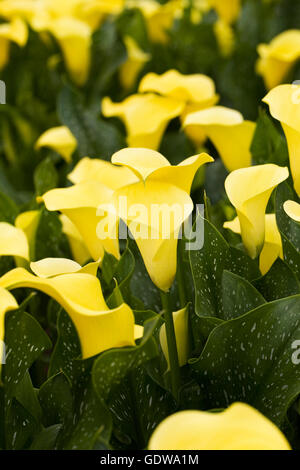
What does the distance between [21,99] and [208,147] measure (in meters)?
0.45

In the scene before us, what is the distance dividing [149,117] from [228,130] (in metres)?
0.16

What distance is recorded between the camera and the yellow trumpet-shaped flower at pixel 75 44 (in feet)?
4.69

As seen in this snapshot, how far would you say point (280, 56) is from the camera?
1.28m

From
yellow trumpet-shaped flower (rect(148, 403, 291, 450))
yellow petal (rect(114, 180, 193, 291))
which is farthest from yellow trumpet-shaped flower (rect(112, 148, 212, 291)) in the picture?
yellow trumpet-shaped flower (rect(148, 403, 291, 450))

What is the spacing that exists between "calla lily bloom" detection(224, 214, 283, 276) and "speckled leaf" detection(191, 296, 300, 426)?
134 mm

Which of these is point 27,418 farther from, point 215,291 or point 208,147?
point 208,147

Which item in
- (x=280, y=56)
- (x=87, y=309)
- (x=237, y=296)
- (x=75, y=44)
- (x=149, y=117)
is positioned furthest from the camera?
(x=75, y=44)

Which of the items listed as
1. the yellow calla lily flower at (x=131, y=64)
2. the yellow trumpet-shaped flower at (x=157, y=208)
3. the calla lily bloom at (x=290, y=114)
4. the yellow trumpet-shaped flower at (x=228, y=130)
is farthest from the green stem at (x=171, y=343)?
the yellow calla lily flower at (x=131, y=64)

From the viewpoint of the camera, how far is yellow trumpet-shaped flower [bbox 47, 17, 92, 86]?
1430mm

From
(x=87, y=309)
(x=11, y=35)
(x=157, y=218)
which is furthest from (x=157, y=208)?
(x=11, y=35)

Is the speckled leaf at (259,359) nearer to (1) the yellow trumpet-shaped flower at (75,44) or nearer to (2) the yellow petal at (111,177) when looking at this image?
(2) the yellow petal at (111,177)

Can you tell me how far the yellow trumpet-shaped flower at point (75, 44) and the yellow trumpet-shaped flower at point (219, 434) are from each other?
1104 millimetres

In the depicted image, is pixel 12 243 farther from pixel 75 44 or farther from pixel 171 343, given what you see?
pixel 75 44

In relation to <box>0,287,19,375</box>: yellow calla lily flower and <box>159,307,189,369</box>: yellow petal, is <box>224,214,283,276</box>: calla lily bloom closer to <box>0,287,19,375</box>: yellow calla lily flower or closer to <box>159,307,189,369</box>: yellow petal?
<box>159,307,189,369</box>: yellow petal
